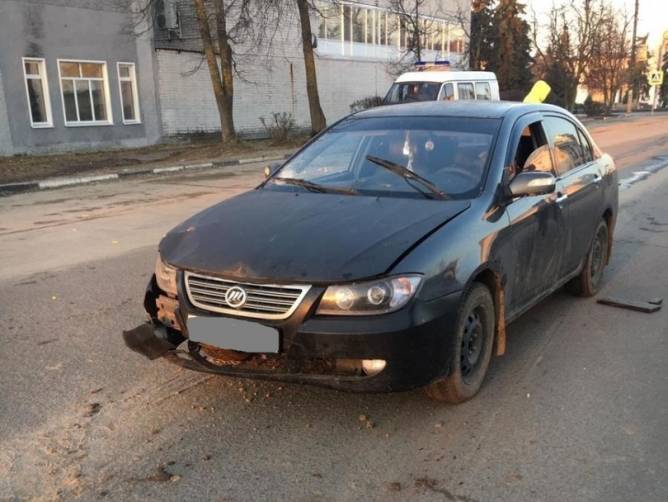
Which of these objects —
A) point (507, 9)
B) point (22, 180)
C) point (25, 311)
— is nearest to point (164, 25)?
point (22, 180)

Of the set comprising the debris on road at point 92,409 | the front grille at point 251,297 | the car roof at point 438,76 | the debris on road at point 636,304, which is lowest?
the debris on road at point 636,304

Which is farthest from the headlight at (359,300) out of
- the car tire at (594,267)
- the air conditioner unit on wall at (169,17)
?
the air conditioner unit on wall at (169,17)

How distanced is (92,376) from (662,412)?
11.1ft

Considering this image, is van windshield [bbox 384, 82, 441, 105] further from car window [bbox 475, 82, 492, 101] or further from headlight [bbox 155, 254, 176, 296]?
headlight [bbox 155, 254, 176, 296]

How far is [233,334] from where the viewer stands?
125 inches

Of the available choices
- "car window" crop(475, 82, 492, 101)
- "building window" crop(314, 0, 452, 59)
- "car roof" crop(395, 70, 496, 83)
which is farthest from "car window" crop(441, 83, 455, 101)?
"building window" crop(314, 0, 452, 59)

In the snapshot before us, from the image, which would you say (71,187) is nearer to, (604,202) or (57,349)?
(57,349)

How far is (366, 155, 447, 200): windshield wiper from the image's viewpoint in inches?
153

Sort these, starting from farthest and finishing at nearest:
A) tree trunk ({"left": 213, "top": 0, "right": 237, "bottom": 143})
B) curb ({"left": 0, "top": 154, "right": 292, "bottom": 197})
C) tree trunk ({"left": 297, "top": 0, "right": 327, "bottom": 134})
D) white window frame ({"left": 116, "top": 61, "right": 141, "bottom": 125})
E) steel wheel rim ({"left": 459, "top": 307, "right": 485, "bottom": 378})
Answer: white window frame ({"left": 116, "top": 61, "right": 141, "bottom": 125}), tree trunk ({"left": 297, "top": 0, "right": 327, "bottom": 134}), tree trunk ({"left": 213, "top": 0, "right": 237, "bottom": 143}), curb ({"left": 0, "top": 154, "right": 292, "bottom": 197}), steel wheel rim ({"left": 459, "top": 307, "right": 485, "bottom": 378})

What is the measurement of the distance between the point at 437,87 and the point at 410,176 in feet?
43.4

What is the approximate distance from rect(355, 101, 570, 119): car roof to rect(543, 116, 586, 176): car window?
0.16 meters

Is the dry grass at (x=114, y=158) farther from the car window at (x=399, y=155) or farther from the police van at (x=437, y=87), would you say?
the car window at (x=399, y=155)

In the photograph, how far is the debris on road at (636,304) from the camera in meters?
5.29

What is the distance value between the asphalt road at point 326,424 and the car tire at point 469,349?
12cm
